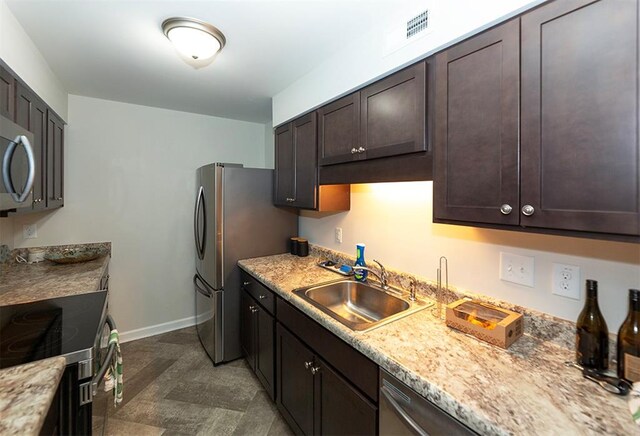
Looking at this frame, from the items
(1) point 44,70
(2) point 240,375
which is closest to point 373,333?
(2) point 240,375

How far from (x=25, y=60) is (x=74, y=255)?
169cm

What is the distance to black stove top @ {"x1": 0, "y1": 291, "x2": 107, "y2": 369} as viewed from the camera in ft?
3.32

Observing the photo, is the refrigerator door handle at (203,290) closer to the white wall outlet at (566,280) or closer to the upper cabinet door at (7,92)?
the upper cabinet door at (7,92)

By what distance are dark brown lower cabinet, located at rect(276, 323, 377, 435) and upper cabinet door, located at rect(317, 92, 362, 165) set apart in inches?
44.7

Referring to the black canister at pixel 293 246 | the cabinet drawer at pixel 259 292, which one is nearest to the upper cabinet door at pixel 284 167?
the black canister at pixel 293 246

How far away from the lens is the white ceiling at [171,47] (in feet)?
4.72

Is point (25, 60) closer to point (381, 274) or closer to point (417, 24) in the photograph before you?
point (417, 24)

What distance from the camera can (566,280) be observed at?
1137mm

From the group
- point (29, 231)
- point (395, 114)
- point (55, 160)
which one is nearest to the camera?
point (395, 114)

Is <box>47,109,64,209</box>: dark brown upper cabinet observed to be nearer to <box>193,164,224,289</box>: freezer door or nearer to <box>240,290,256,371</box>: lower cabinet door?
<box>193,164,224,289</box>: freezer door

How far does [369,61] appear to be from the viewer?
1587 millimetres

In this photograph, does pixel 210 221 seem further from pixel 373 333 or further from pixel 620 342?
pixel 620 342

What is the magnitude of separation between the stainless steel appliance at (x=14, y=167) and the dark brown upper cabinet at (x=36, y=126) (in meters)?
0.66

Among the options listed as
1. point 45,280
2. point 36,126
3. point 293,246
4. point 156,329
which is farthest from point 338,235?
point 156,329
